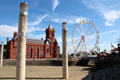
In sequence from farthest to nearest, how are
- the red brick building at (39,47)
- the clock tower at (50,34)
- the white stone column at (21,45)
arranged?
1. the clock tower at (50,34)
2. the red brick building at (39,47)
3. the white stone column at (21,45)

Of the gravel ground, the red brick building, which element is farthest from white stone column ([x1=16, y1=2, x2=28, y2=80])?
the red brick building

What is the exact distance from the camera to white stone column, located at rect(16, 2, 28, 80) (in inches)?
437

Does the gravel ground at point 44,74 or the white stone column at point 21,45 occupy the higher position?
the white stone column at point 21,45

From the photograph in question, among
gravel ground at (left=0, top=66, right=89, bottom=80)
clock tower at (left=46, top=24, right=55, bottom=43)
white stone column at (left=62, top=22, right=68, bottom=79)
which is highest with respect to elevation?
clock tower at (left=46, top=24, right=55, bottom=43)

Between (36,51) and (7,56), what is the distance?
548 inches

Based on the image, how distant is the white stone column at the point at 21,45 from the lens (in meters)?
11.1

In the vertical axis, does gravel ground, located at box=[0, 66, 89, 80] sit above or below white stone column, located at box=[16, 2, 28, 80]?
below

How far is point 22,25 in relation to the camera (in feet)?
37.8

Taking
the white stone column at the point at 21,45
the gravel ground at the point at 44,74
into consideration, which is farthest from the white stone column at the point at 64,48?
the white stone column at the point at 21,45

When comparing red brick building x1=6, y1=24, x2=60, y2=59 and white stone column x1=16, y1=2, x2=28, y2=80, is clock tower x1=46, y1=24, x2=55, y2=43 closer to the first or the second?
red brick building x1=6, y1=24, x2=60, y2=59

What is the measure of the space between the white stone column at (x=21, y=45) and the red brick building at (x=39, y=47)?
49997 millimetres

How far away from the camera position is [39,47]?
68812 mm

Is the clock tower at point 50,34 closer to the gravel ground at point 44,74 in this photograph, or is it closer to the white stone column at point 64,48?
the gravel ground at point 44,74

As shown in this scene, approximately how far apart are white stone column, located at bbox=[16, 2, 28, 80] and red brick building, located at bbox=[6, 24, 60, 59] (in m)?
50.0
